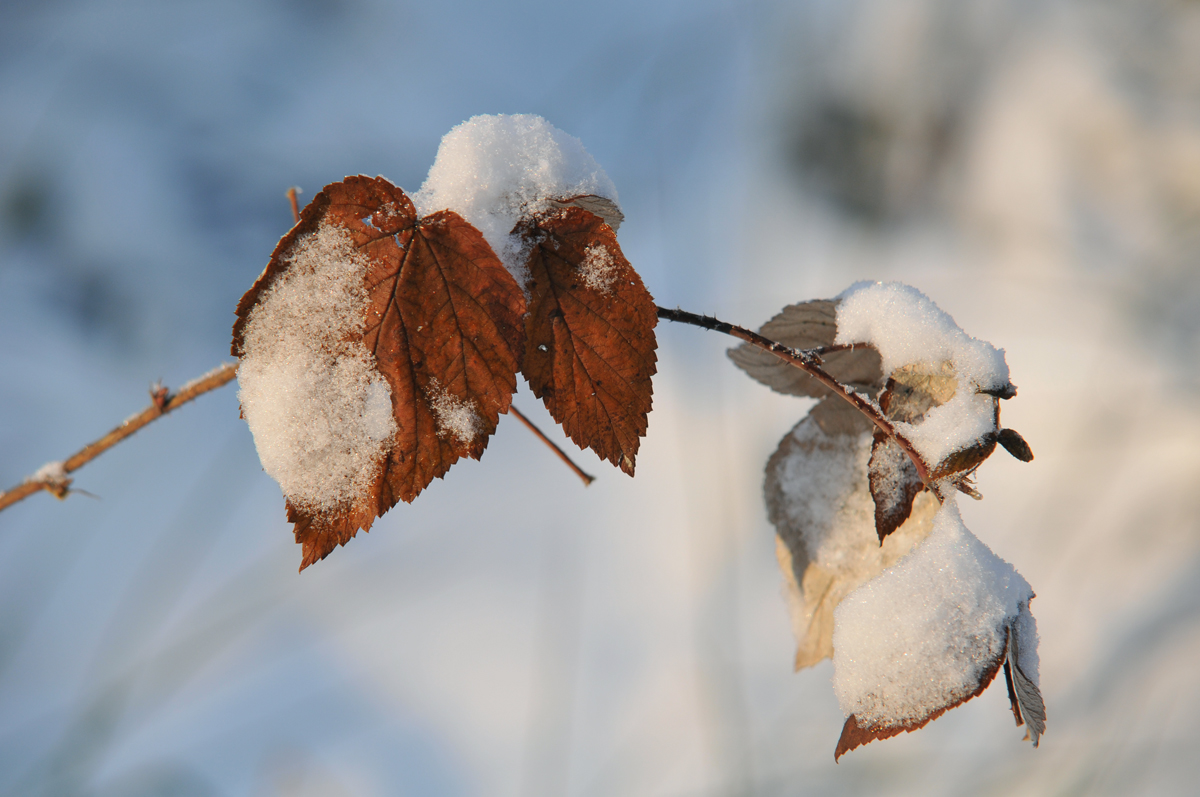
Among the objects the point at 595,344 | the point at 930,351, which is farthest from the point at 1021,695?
the point at 595,344

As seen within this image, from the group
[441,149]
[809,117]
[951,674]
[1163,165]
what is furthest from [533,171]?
[809,117]

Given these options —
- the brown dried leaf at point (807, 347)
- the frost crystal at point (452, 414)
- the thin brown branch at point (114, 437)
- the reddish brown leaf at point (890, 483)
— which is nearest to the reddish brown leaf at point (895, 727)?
the reddish brown leaf at point (890, 483)

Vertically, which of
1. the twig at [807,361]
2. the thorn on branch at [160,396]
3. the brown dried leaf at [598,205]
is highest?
the thorn on branch at [160,396]

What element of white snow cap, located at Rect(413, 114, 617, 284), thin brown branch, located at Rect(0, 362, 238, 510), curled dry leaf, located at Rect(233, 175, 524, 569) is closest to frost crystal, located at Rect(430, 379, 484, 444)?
curled dry leaf, located at Rect(233, 175, 524, 569)

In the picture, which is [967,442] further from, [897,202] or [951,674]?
[897,202]

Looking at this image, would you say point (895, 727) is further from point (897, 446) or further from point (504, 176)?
point (504, 176)

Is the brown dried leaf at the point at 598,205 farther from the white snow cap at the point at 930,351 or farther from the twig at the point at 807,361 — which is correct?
the white snow cap at the point at 930,351

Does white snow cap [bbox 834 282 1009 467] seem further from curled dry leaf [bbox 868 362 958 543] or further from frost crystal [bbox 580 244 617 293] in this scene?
frost crystal [bbox 580 244 617 293]
